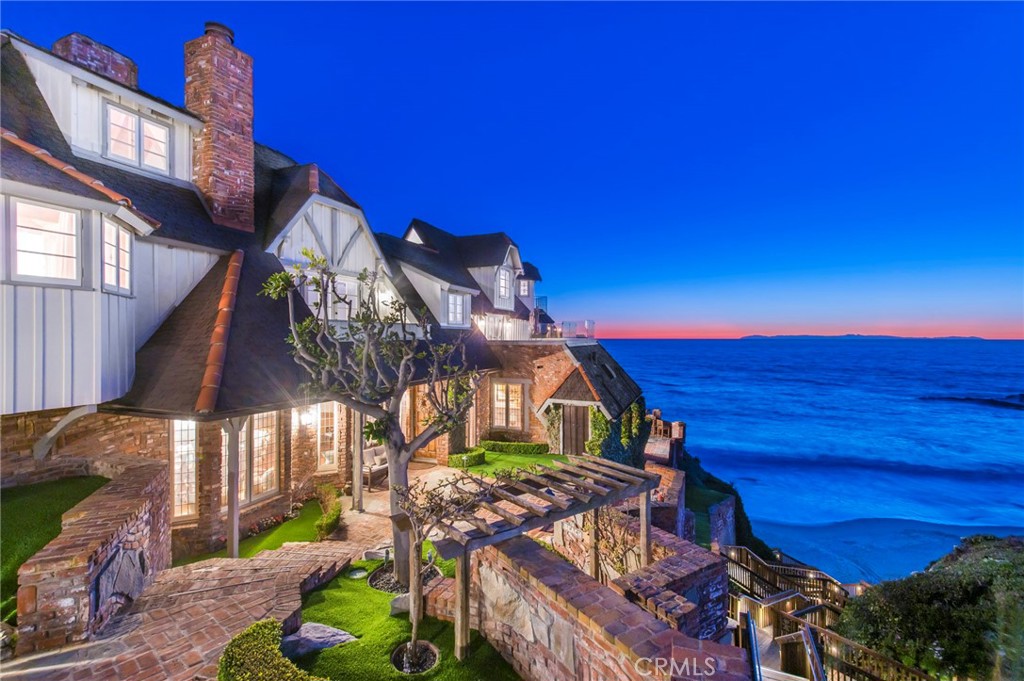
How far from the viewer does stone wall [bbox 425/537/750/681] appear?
3570mm

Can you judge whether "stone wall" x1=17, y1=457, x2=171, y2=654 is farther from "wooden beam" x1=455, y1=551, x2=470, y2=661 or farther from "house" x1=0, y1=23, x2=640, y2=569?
"wooden beam" x1=455, y1=551, x2=470, y2=661

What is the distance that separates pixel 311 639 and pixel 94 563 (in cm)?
279

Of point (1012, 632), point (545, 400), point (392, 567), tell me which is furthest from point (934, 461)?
point (392, 567)

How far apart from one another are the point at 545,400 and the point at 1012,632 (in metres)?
13.4

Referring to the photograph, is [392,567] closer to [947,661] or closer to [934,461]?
[947,661]

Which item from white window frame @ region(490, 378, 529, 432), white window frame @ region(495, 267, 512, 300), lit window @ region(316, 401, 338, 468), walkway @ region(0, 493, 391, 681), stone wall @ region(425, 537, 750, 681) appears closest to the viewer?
stone wall @ region(425, 537, 750, 681)

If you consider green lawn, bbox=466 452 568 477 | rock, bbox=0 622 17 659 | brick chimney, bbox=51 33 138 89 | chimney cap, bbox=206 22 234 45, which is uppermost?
chimney cap, bbox=206 22 234 45

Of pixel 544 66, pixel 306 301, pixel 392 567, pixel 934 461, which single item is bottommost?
pixel 934 461

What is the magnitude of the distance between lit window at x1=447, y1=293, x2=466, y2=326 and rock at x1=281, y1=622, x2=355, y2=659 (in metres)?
13.6

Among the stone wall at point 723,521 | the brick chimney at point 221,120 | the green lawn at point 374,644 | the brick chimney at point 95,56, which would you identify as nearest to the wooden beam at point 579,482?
the green lawn at point 374,644

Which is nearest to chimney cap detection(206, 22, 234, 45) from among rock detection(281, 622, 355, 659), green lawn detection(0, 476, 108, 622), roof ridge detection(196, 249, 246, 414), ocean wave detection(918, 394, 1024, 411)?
roof ridge detection(196, 249, 246, 414)

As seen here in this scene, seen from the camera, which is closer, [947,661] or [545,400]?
[947,661]

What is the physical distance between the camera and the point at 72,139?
919cm

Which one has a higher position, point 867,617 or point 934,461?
point 867,617
